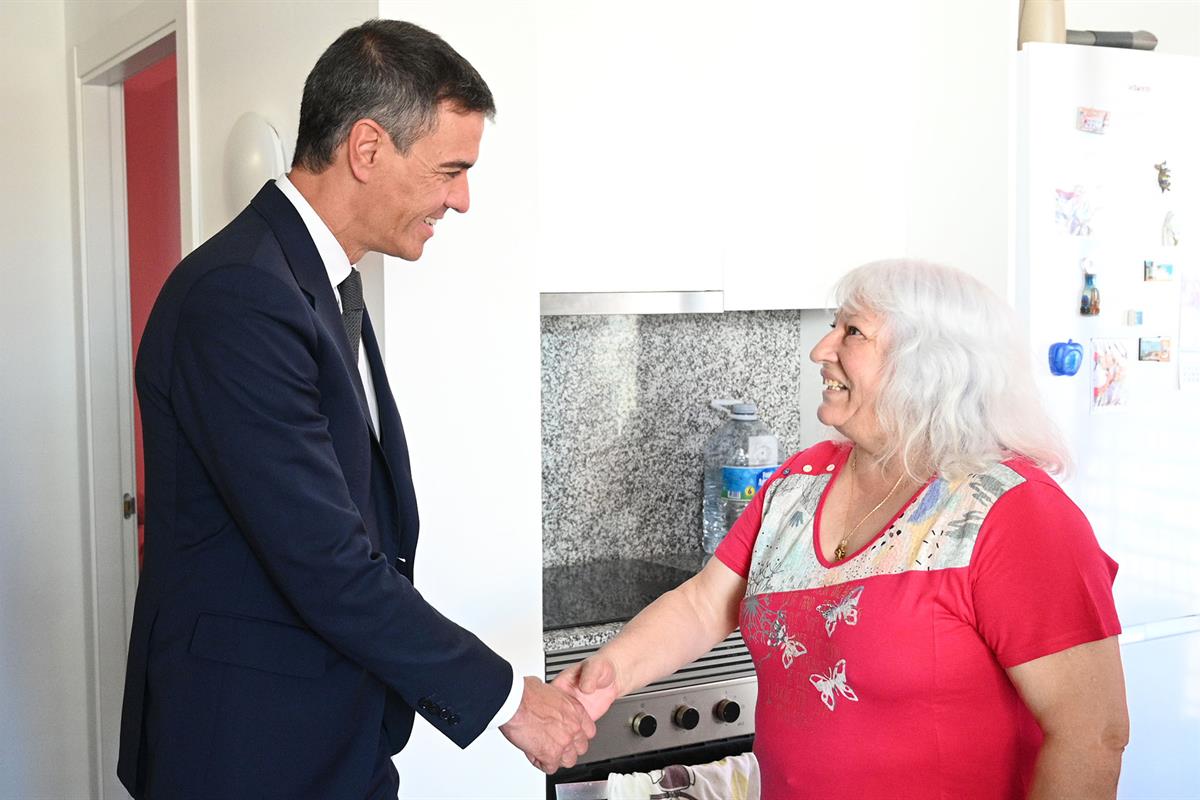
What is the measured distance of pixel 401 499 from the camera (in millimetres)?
1715

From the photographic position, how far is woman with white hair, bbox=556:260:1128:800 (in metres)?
1.45

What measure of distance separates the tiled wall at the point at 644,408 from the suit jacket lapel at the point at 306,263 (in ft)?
4.36

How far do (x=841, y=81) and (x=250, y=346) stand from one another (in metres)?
1.81

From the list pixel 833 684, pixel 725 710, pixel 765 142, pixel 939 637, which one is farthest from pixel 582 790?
pixel 765 142

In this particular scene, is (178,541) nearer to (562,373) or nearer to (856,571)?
(856,571)

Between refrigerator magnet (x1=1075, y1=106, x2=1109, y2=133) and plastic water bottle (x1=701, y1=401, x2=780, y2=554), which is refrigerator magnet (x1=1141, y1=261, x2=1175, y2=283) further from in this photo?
plastic water bottle (x1=701, y1=401, x2=780, y2=554)

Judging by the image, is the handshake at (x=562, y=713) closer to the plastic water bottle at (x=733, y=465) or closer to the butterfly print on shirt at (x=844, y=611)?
Result: the butterfly print on shirt at (x=844, y=611)

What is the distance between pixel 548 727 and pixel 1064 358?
142 cm

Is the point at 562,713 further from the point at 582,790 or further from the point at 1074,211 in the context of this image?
the point at 1074,211

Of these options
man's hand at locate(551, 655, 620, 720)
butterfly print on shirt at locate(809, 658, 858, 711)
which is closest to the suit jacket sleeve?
man's hand at locate(551, 655, 620, 720)

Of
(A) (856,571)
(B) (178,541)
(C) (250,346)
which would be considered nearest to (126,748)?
(B) (178,541)

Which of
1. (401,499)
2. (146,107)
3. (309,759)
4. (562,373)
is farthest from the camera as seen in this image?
(146,107)

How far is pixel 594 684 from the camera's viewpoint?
1887 millimetres

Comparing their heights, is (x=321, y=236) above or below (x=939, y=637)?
above
